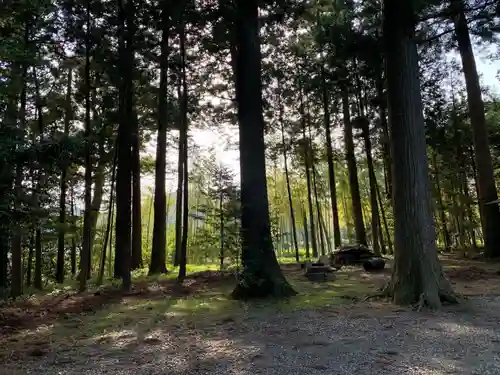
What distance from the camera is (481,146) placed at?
12.2m

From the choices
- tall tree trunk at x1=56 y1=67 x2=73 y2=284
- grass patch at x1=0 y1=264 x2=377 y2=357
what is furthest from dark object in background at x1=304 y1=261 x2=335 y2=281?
tall tree trunk at x1=56 y1=67 x2=73 y2=284

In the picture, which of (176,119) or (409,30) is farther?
(176,119)

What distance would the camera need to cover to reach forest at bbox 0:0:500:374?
5945mm

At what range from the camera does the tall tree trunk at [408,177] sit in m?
5.89

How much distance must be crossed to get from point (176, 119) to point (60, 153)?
7184 mm

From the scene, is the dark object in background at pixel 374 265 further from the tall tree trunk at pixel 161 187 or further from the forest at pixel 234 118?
the tall tree trunk at pixel 161 187

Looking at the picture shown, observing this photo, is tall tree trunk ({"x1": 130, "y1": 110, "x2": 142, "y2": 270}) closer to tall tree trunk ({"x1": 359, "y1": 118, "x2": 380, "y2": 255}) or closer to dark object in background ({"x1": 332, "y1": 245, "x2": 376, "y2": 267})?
dark object in background ({"x1": 332, "y1": 245, "x2": 376, "y2": 267})

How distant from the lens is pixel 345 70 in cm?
1309

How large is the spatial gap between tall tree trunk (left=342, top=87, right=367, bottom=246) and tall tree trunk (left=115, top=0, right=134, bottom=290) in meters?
7.97

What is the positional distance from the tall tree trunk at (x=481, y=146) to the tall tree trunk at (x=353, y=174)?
12.7 ft

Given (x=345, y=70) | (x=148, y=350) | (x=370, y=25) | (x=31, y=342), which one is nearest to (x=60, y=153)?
(x=31, y=342)

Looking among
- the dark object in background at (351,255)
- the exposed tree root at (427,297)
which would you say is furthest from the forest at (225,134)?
the dark object in background at (351,255)

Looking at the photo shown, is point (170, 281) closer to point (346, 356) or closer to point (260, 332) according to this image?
point (260, 332)

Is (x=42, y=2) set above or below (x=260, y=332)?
above
